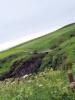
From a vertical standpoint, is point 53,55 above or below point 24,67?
above

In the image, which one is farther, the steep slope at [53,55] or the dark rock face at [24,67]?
the dark rock face at [24,67]

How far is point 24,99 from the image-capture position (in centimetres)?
1620

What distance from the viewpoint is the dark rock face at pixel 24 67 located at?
8091 cm

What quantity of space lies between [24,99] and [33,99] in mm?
432

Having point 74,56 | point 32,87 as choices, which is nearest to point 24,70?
point 74,56

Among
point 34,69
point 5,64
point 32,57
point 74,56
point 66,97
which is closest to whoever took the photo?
point 66,97

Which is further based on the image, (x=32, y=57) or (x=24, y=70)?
(x=32, y=57)

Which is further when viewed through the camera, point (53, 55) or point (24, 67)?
point (24, 67)

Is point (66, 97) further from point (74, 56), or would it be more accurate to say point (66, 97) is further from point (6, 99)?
point (74, 56)

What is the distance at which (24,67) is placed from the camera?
85.3 metres

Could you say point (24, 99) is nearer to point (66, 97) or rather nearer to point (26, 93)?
point (26, 93)

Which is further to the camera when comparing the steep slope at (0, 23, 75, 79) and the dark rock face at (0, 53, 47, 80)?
the dark rock face at (0, 53, 47, 80)

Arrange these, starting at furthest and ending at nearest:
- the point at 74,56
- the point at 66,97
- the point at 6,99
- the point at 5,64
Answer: the point at 5,64 → the point at 74,56 → the point at 6,99 → the point at 66,97

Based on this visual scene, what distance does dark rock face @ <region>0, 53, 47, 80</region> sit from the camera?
8091 centimetres
